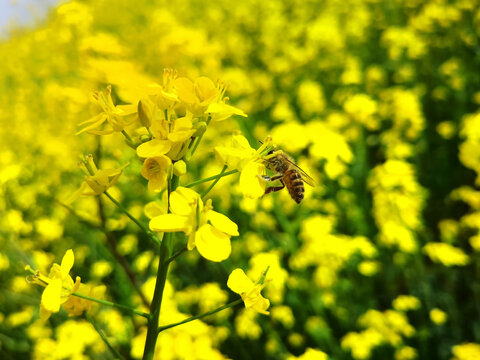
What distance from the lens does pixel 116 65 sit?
1.86 metres

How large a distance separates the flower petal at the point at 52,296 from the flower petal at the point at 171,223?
25 centimetres

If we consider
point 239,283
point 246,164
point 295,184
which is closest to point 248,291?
point 239,283

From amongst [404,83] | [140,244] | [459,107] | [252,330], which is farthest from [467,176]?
[140,244]

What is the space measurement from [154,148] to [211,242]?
210 millimetres

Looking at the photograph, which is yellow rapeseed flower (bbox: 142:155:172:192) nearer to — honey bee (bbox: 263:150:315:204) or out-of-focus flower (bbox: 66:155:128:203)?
out-of-focus flower (bbox: 66:155:128:203)

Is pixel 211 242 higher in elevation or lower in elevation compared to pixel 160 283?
higher

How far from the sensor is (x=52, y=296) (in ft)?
2.60

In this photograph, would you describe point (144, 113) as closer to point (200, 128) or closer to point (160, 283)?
point (200, 128)

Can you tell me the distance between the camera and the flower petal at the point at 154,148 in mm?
769

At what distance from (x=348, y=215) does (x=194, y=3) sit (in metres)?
4.92

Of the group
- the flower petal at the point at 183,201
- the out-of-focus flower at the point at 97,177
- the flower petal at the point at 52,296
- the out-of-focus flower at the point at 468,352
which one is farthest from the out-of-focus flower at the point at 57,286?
the out-of-focus flower at the point at 468,352

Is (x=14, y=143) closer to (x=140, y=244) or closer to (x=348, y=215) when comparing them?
(x=140, y=244)

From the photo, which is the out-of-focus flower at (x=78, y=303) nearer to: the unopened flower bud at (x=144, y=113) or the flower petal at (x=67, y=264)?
the flower petal at (x=67, y=264)

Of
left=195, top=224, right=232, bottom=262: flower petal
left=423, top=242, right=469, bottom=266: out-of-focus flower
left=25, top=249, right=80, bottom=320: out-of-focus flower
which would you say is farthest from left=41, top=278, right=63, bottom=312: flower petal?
left=423, top=242, right=469, bottom=266: out-of-focus flower
